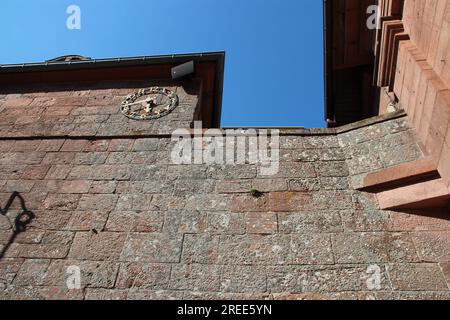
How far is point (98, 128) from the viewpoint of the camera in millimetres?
4793

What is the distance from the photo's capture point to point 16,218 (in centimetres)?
367

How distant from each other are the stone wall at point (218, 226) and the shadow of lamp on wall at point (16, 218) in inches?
2.1

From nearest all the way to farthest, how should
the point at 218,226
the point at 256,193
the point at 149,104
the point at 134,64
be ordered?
the point at 218,226, the point at 256,193, the point at 149,104, the point at 134,64

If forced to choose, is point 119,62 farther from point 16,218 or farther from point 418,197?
point 418,197

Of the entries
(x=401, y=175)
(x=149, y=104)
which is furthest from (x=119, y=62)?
(x=401, y=175)

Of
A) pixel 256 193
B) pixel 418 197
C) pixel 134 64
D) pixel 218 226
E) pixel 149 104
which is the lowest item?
pixel 218 226

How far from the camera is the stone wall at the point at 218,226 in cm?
290

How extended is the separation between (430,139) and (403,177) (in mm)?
406

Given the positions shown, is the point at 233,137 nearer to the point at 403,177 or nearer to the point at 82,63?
the point at 403,177

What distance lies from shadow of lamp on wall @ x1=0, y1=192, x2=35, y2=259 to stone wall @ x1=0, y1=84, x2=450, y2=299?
0.17 ft

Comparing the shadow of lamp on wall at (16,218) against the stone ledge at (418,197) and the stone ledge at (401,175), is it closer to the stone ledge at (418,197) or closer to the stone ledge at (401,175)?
the stone ledge at (401,175)

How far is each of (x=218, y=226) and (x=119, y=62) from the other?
349cm

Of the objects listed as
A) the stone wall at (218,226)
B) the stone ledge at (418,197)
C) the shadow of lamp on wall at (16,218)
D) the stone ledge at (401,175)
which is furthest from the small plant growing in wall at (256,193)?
the shadow of lamp on wall at (16,218)

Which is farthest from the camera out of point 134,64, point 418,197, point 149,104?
point 134,64
